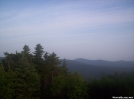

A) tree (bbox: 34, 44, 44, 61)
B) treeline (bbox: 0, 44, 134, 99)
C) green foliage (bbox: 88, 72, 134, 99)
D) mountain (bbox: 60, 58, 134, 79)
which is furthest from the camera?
mountain (bbox: 60, 58, 134, 79)

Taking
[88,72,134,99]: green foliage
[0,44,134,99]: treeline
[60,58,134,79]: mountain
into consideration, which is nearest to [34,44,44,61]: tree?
[0,44,134,99]: treeline

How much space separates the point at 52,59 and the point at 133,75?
49.7ft

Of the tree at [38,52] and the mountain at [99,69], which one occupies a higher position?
the tree at [38,52]

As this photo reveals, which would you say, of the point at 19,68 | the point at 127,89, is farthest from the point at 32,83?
the point at 127,89

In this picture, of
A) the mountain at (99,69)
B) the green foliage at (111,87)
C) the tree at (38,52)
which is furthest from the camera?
the mountain at (99,69)

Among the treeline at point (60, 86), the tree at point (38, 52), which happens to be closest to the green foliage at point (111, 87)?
the treeline at point (60, 86)

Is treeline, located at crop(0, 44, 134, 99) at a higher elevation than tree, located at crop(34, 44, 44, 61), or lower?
lower

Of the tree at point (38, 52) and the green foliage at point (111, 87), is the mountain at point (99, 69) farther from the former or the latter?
the tree at point (38, 52)

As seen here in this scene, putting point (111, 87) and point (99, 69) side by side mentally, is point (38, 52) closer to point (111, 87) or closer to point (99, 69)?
point (111, 87)

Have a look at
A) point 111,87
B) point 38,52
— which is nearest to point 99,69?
point 38,52

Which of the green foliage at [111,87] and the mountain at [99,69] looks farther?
the mountain at [99,69]

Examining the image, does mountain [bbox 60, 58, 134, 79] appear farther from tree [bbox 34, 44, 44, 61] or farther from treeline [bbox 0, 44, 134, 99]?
tree [bbox 34, 44, 44, 61]

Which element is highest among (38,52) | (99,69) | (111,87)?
(38,52)

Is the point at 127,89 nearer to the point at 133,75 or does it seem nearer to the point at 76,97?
the point at 133,75
